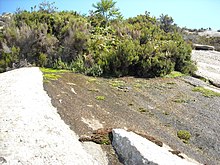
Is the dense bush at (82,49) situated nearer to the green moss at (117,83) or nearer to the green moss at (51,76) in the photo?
the green moss at (117,83)

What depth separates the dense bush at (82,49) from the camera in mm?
20250

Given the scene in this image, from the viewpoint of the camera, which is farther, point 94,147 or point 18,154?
point 94,147

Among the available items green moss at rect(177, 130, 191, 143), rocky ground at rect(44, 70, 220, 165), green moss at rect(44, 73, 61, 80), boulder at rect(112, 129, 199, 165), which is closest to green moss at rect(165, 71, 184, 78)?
rocky ground at rect(44, 70, 220, 165)

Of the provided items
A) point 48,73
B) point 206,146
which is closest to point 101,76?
point 48,73

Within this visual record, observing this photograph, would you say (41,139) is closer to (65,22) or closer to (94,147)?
(94,147)

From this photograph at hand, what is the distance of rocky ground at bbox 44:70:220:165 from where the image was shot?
11000 millimetres

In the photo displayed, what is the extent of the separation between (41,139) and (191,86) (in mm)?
12257

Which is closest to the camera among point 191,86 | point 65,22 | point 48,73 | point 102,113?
point 102,113

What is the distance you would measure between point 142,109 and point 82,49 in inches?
367

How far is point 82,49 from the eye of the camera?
21.8 meters

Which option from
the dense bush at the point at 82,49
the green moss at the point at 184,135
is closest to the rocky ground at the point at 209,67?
the dense bush at the point at 82,49

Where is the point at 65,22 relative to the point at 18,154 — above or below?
above

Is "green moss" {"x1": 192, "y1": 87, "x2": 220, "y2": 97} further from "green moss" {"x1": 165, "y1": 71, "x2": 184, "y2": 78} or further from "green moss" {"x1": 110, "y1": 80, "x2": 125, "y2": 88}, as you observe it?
"green moss" {"x1": 110, "y1": 80, "x2": 125, "y2": 88}

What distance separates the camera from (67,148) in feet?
29.0
